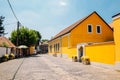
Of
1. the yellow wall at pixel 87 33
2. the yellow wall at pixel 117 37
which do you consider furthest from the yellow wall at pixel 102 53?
the yellow wall at pixel 87 33

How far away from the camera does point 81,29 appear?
32.4 m

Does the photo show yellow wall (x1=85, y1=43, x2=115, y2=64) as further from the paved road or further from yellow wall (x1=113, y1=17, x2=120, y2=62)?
the paved road

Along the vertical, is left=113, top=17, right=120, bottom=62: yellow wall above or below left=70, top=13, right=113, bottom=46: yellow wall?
below

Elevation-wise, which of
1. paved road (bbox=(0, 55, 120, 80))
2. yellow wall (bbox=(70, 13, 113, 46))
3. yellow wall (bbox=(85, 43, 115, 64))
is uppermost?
yellow wall (bbox=(70, 13, 113, 46))

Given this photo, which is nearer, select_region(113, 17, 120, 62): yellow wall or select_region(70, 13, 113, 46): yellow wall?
select_region(113, 17, 120, 62): yellow wall

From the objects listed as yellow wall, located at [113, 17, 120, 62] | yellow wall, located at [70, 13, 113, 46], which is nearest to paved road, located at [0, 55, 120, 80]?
yellow wall, located at [113, 17, 120, 62]

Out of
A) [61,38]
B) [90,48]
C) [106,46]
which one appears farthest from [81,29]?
[106,46]

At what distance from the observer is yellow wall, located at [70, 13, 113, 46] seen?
32.4 m

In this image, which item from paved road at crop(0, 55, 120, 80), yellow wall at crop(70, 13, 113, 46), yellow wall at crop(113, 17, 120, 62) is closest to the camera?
paved road at crop(0, 55, 120, 80)

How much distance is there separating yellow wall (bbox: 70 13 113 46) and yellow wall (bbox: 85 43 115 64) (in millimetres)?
10550

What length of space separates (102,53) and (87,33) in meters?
15.2

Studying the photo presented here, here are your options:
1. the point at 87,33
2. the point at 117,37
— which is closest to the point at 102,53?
the point at 117,37

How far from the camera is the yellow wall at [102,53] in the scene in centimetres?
1602

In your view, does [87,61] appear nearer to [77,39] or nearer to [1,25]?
[77,39]
